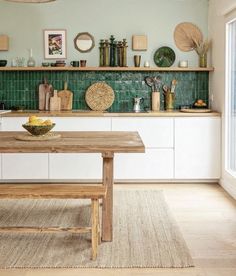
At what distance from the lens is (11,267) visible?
133 inches

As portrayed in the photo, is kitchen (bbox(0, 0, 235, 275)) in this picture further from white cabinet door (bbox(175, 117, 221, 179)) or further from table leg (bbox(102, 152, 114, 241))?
table leg (bbox(102, 152, 114, 241))

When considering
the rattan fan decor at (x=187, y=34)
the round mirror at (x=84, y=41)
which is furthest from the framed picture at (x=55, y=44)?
the rattan fan decor at (x=187, y=34)

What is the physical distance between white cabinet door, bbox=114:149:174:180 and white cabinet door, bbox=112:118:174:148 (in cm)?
11

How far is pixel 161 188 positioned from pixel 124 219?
1431 millimetres

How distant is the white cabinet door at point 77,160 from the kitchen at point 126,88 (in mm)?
12

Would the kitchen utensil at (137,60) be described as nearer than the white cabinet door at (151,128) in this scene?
No

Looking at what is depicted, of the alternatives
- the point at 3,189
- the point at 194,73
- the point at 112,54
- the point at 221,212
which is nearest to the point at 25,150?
the point at 3,189

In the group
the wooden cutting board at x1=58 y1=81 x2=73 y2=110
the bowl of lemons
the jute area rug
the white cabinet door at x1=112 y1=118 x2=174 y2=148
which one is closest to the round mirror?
the wooden cutting board at x1=58 y1=81 x2=73 y2=110

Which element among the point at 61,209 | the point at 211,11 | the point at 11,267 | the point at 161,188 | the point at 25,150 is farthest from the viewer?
the point at 211,11

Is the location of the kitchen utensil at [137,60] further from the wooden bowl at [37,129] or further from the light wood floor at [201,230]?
the wooden bowl at [37,129]

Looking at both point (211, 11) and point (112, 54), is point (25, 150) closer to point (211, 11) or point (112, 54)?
point (112, 54)

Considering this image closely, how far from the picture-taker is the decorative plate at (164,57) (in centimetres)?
659

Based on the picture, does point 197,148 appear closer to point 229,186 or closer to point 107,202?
point 229,186

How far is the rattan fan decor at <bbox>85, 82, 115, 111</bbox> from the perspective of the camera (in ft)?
21.7
